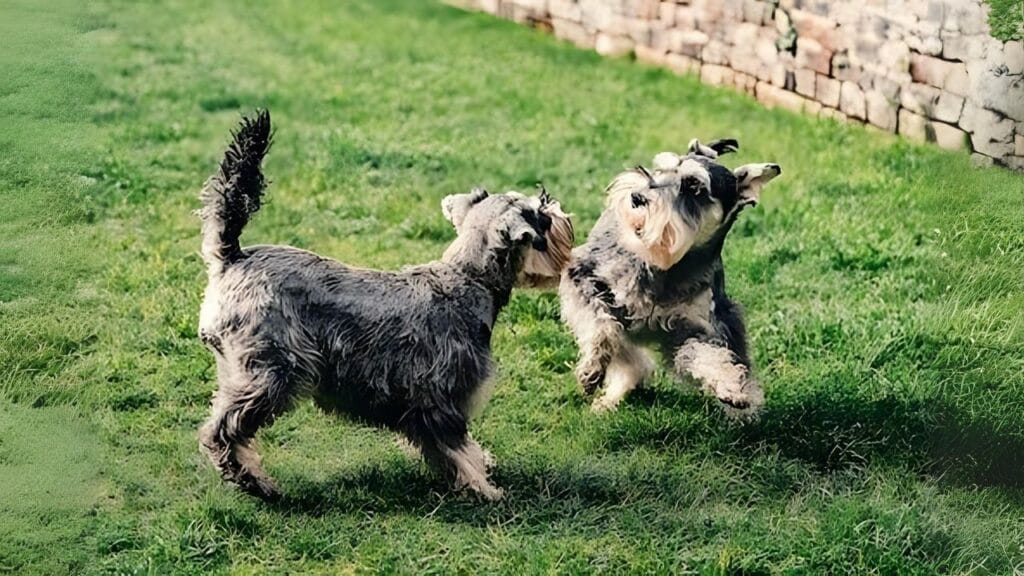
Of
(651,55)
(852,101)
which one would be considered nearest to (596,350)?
(852,101)

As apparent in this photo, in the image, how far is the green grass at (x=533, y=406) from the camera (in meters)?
4.74

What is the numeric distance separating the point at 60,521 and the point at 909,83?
13.8 feet

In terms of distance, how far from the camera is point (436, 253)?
7734 mm

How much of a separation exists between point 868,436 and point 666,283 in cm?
104

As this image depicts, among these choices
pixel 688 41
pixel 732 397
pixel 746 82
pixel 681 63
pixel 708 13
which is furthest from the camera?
pixel 681 63

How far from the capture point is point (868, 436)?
18.0 feet

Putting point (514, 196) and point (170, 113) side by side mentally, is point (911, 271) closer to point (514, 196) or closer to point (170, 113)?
point (514, 196)

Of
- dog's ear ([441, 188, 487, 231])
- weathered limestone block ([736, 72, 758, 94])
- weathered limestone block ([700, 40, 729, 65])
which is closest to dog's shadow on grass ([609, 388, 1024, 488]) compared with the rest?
dog's ear ([441, 188, 487, 231])

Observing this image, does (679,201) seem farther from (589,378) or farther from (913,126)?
(913,126)

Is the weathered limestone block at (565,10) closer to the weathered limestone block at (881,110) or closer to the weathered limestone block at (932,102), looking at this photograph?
the weathered limestone block at (881,110)

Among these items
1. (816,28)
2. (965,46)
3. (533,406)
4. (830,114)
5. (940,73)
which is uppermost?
(965,46)

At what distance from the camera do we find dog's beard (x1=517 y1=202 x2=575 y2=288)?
509cm

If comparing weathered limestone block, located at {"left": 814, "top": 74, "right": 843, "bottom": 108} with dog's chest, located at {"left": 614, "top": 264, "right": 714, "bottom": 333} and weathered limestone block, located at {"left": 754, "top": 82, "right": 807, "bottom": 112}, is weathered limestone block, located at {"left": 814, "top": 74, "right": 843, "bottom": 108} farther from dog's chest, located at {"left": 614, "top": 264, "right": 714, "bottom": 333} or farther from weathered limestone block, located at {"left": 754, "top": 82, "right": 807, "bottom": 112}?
dog's chest, located at {"left": 614, "top": 264, "right": 714, "bottom": 333}

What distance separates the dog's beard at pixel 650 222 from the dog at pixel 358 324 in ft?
1.23
